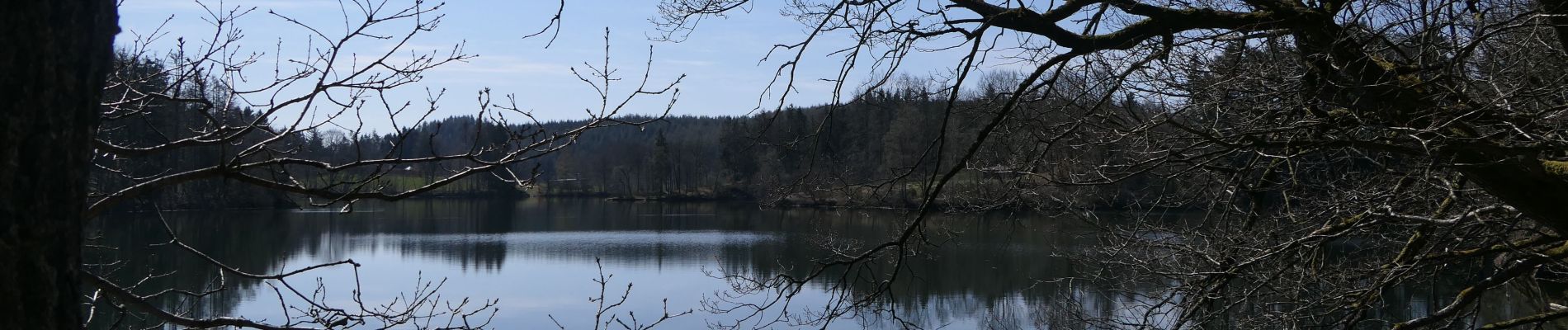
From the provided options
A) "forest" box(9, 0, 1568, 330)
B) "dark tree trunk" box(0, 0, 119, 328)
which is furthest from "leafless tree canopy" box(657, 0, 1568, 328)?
"dark tree trunk" box(0, 0, 119, 328)

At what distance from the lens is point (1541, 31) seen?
13.1ft

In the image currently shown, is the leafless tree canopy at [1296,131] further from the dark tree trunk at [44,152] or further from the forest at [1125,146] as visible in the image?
the dark tree trunk at [44,152]

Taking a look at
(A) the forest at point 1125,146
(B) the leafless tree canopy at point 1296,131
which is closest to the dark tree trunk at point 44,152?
(A) the forest at point 1125,146

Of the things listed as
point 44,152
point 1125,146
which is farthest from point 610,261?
point 44,152

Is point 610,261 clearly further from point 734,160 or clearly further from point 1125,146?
point 734,160

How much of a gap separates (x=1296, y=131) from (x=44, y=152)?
147 inches

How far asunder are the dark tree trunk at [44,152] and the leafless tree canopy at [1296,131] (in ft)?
8.03

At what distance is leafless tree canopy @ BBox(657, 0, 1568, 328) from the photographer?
3.53m

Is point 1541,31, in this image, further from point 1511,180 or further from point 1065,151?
point 1065,151

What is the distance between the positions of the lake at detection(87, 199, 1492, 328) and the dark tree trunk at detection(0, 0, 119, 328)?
3540mm

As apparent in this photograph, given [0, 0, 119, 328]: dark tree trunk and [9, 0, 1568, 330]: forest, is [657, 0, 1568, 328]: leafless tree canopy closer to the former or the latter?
[9, 0, 1568, 330]: forest

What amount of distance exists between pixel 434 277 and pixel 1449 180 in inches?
702

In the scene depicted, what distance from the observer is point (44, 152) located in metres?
Answer: 1.45

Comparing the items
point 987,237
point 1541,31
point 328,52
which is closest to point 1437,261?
point 1541,31
